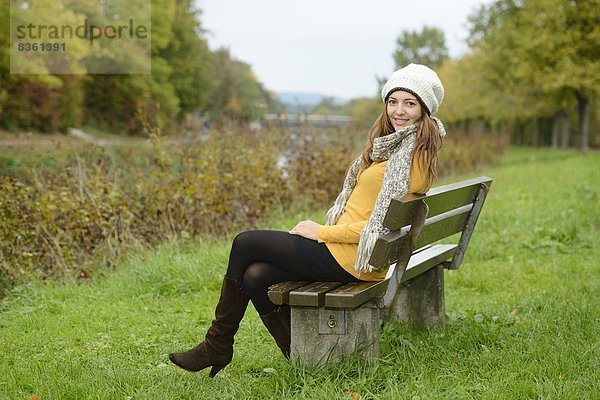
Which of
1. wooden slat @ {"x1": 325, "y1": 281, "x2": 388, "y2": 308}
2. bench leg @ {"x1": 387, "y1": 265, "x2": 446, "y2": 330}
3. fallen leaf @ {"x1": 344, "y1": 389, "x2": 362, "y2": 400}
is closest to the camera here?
fallen leaf @ {"x1": 344, "y1": 389, "x2": 362, "y2": 400}

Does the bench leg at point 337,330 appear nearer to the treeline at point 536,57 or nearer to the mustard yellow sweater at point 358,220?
the mustard yellow sweater at point 358,220

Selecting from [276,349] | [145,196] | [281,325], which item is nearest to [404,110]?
[281,325]

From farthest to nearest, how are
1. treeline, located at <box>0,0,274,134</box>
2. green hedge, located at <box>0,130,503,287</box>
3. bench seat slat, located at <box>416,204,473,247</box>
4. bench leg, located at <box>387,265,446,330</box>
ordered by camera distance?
treeline, located at <box>0,0,274,134</box> < green hedge, located at <box>0,130,503,287</box> < bench leg, located at <box>387,265,446,330</box> < bench seat slat, located at <box>416,204,473,247</box>

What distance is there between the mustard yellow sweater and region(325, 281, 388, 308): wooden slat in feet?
0.22

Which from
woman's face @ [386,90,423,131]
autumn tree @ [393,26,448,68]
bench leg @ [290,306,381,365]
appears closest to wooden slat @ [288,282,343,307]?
bench leg @ [290,306,381,365]

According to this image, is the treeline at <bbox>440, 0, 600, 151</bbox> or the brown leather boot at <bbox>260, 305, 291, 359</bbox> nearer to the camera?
the brown leather boot at <bbox>260, 305, 291, 359</bbox>

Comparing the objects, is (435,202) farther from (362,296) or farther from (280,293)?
(280,293)

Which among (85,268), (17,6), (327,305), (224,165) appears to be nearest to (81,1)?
(17,6)

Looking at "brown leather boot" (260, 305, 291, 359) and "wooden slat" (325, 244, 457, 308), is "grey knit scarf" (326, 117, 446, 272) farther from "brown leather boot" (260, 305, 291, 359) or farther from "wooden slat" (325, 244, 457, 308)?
"brown leather boot" (260, 305, 291, 359)

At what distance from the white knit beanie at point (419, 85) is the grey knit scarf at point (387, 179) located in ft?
0.53

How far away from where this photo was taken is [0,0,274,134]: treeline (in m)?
29.3

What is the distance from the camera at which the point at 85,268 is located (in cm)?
739

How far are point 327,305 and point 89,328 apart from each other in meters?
2.32

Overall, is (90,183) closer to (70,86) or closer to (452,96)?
(70,86)
